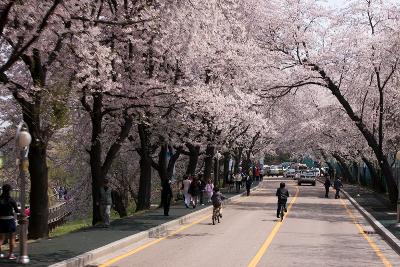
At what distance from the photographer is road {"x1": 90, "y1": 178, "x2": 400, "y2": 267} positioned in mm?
14070

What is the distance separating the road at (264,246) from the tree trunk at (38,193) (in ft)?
11.8

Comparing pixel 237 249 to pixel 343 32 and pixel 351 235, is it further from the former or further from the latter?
pixel 343 32

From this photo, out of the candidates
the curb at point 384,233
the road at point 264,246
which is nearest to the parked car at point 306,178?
the curb at point 384,233

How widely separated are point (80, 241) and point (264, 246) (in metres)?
4.98

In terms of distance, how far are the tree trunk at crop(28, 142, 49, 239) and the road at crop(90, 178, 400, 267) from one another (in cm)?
358

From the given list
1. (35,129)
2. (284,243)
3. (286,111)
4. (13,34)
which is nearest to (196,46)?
(35,129)

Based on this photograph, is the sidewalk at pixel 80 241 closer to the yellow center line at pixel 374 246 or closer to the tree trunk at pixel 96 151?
the tree trunk at pixel 96 151

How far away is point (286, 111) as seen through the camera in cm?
5388

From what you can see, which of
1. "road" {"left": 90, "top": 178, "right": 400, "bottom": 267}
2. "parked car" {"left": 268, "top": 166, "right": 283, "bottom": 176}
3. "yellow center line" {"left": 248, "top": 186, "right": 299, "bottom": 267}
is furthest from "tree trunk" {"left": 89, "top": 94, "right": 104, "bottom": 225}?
"parked car" {"left": 268, "top": 166, "right": 283, "bottom": 176}

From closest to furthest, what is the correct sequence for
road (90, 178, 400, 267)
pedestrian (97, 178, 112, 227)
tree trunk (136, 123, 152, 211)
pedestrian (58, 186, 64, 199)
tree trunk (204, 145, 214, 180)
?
1. road (90, 178, 400, 267)
2. pedestrian (97, 178, 112, 227)
3. tree trunk (136, 123, 152, 211)
4. tree trunk (204, 145, 214, 180)
5. pedestrian (58, 186, 64, 199)

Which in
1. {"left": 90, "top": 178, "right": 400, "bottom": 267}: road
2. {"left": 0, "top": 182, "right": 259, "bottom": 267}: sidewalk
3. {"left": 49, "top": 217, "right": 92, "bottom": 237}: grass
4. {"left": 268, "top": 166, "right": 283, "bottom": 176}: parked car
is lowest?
{"left": 49, "top": 217, "right": 92, "bottom": 237}: grass

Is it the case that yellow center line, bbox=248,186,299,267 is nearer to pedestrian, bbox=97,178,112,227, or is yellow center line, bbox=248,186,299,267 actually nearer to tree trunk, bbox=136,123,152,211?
pedestrian, bbox=97,178,112,227

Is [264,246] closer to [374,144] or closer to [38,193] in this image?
[38,193]

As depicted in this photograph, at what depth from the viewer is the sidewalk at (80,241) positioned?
519 inches
